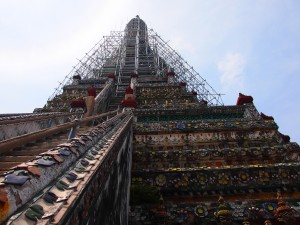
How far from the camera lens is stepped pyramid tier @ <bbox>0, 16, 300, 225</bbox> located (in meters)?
2.09

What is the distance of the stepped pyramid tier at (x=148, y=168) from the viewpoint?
209cm

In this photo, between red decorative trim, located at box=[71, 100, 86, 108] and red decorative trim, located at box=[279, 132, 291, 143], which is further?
red decorative trim, located at box=[71, 100, 86, 108]

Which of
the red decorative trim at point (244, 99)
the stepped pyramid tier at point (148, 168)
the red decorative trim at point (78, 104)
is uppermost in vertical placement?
the red decorative trim at point (244, 99)

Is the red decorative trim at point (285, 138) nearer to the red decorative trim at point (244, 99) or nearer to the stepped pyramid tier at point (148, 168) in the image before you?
the stepped pyramid tier at point (148, 168)

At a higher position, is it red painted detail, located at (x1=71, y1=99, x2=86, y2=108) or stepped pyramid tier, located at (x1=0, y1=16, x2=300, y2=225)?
red painted detail, located at (x1=71, y1=99, x2=86, y2=108)

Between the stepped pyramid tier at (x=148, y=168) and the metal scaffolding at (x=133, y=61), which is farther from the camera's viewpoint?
the metal scaffolding at (x=133, y=61)

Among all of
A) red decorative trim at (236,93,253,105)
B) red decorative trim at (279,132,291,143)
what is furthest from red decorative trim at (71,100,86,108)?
red decorative trim at (279,132,291,143)

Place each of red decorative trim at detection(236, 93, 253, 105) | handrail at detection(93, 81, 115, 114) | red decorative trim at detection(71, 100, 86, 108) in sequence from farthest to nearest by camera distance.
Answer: handrail at detection(93, 81, 115, 114), red decorative trim at detection(236, 93, 253, 105), red decorative trim at detection(71, 100, 86, 108)

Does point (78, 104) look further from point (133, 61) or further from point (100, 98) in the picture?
point (133, 61)

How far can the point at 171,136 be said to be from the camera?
9.93m

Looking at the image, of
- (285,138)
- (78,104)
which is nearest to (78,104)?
(78,104)

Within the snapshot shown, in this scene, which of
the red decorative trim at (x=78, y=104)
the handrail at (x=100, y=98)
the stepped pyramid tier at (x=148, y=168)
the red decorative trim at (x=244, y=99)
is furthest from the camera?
the handrail at (x=100, y=98)

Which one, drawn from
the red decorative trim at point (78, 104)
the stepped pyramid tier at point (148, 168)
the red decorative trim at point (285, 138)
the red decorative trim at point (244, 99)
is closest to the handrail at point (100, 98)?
the stepped pyramid tier at point (148, 168)

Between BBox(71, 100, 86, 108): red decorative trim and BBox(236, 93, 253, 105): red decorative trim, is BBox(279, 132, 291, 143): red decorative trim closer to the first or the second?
BBox(236, 93, 253, 105): red decorative trim
